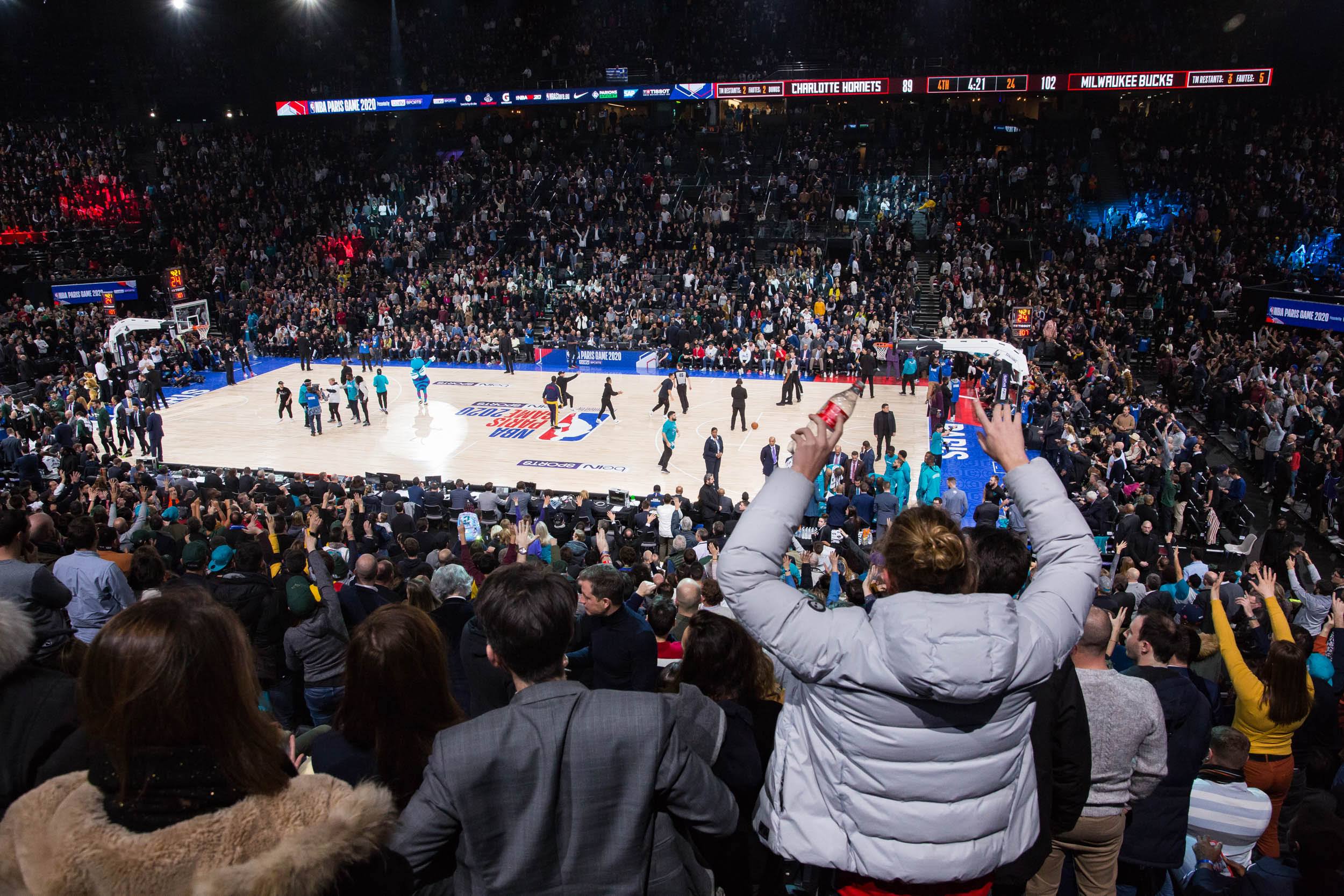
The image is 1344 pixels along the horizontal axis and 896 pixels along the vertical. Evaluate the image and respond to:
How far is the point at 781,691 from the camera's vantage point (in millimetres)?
3922

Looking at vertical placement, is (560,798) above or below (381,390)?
above

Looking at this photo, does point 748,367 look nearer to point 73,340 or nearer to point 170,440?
point 170,440

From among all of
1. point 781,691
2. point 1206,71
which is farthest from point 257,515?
point 1206,71

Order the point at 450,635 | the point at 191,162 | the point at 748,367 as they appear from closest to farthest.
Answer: the point at 450,635
the point at 748,367
the point at 191,162

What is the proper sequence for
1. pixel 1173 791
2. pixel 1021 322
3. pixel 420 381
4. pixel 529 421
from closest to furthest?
pixel 1173 791, pixel 529 421, pixel 420 381, pixel 1021 322

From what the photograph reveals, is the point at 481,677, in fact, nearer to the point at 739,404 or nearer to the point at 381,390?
the point at 739,404

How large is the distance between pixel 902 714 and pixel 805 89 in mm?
37902

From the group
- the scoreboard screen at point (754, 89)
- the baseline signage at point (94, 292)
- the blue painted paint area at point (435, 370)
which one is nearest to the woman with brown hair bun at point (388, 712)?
the blue painted paint area at point (435, 370)

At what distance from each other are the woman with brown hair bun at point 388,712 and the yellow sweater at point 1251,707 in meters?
3.84

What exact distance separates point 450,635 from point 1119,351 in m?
24.6

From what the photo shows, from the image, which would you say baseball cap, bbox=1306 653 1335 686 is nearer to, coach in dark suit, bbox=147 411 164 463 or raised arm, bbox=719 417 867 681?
raised arm, bbox=719 417 867 681

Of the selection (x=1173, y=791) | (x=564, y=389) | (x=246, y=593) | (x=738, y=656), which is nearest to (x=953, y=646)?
(x=738, y=656)

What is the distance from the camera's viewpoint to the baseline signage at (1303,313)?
2156 cm

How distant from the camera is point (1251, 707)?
15.7 feet
